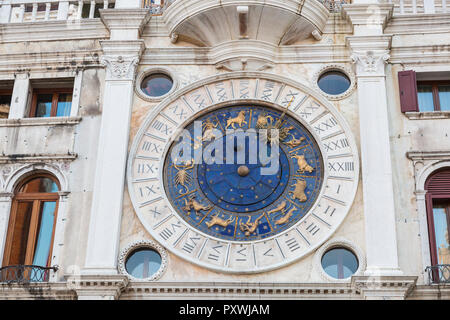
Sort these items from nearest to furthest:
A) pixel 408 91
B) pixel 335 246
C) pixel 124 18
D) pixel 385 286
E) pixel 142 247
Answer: pixel 385 286
pixel 335 246
pixel 142 247
pixel 408 91
pixel 124 18

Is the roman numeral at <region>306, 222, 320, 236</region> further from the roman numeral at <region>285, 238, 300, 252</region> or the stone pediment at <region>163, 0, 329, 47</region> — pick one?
the stone pediment at <region>163, 0, 329, 47</region>

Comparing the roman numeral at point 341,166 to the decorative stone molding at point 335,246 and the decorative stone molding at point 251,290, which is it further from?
the decorative stone molding at point 251,290

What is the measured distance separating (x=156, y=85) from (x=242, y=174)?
2698 millimetres

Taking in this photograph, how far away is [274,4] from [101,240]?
5.67 meters

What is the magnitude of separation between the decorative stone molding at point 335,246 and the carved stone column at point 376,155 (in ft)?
0.57

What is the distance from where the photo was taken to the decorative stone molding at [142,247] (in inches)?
Answer: 574

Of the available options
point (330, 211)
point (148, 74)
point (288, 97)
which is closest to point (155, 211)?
point (148, 74)

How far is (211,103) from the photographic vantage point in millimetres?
16219

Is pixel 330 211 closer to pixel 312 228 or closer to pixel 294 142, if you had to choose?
Answer: pixel 312 228

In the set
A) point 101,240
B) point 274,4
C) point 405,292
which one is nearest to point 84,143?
point 101,240

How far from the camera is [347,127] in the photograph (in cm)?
1566

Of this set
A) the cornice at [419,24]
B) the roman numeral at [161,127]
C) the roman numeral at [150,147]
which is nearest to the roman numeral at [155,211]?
the roman numeral at [150,147]

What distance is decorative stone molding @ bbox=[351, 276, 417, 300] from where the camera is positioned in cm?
1380
